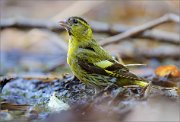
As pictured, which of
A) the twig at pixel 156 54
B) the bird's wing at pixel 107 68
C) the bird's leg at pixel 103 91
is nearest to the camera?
the bird's leg at pixel 103 91

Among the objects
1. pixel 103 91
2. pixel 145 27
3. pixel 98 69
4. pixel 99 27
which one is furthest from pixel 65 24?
pixel 99 27

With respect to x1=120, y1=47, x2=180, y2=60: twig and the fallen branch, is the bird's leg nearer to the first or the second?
the fallen branch

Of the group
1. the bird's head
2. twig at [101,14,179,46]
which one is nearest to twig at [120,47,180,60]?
twig at [101,14,179,46]

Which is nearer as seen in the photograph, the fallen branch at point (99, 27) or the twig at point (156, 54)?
the fallen branch at point (99, 27)

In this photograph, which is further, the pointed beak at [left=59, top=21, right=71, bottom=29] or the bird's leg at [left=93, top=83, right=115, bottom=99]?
the pointed beak at [left=59, top=21, right=71, bottom=29]

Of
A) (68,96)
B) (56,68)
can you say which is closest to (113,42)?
(56,68)

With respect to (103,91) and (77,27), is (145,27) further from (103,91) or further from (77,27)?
(103,91)

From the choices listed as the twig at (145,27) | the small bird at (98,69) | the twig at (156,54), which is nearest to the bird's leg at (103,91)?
the small bird at (98,69)

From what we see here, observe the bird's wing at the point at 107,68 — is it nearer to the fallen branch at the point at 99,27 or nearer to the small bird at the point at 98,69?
the small bird at the point at 98,69

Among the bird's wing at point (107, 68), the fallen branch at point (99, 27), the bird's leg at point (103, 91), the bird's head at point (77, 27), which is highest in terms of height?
the fallen branch at point (99, 27)
